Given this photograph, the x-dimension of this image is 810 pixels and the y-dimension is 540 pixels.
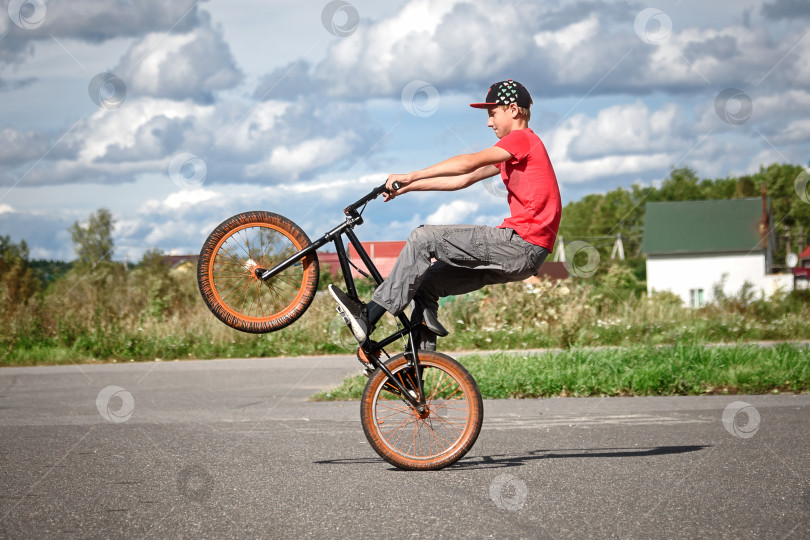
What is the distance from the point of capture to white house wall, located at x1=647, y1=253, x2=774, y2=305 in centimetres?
5916

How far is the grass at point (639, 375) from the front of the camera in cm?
1037

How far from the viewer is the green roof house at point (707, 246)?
59281 mm

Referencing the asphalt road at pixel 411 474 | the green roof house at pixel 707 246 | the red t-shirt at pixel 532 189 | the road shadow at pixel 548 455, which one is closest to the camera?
the asphalt road at pixel 411 474

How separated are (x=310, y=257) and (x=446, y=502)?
211cm

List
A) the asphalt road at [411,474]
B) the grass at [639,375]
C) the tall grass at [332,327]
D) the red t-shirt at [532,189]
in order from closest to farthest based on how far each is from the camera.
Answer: the asphalt road at [411,474], the red t-shirt at [532,189], the grass at [639,375], the tall grass at [332,327]

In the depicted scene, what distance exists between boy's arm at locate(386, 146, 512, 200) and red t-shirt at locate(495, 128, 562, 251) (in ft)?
0.54

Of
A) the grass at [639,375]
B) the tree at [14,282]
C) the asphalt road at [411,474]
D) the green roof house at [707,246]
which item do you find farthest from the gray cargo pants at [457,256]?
the green roof house at [707,246]

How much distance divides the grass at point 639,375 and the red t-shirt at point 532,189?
4987mm

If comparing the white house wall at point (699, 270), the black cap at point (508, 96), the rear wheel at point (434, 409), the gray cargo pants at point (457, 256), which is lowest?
the rear wheel at point (434, 409)

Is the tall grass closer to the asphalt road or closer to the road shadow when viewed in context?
the asphalt road

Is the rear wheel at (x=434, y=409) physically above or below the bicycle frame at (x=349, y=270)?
below

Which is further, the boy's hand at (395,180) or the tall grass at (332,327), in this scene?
the tall grass at (332,327)

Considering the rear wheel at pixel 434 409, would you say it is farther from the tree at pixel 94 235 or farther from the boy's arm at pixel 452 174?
the tree at pixel 94 235

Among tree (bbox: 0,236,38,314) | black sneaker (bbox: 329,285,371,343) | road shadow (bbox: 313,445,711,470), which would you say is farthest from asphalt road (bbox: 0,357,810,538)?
tree (bbox: 0,236,38,314)
